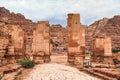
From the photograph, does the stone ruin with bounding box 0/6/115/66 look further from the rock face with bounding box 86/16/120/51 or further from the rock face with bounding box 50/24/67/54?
the rock face with bounding box 86/16/120/51

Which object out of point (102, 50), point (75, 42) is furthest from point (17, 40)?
point (102, 50)

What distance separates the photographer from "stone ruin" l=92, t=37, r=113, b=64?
21797 mm

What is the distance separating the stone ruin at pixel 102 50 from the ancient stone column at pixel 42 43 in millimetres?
5127

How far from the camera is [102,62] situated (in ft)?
72.0

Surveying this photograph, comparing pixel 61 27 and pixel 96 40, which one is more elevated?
pixel 61 27

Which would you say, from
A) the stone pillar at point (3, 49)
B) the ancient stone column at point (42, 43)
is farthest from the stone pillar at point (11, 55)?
the ancient stone column at point (42, 43)

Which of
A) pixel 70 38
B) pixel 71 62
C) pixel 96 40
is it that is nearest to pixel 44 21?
pixel 70 38

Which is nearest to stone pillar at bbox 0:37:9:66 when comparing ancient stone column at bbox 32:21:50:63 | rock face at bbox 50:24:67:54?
ancient stone column at bbox 32:21:50:63

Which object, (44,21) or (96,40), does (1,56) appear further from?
(96,40)

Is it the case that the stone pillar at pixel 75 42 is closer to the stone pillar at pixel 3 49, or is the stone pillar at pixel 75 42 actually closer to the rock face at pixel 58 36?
the stone pillar at pixel 3 49

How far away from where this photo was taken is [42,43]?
756 inches

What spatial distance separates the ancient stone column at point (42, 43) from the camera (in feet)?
62.4

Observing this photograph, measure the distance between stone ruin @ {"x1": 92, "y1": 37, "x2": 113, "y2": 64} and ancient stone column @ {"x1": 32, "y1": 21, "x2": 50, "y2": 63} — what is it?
513 cm

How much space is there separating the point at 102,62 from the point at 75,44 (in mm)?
4551
